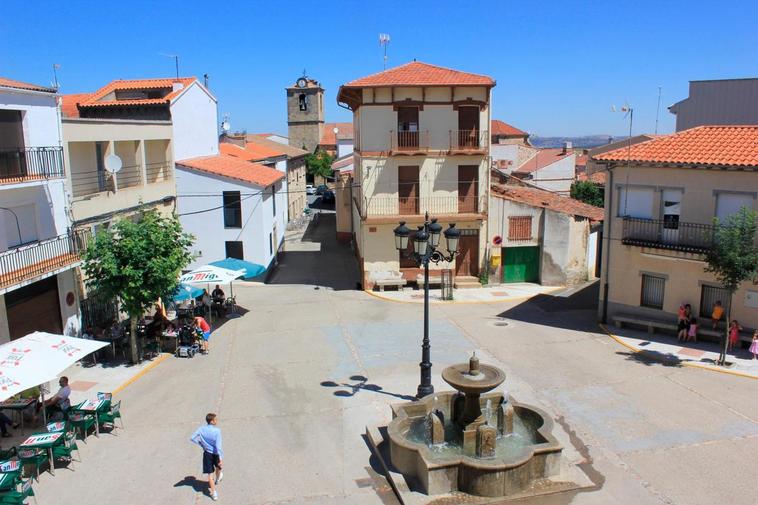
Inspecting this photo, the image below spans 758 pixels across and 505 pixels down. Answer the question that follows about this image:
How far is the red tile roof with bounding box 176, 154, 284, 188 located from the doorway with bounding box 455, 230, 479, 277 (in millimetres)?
9904

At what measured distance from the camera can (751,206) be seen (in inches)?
723

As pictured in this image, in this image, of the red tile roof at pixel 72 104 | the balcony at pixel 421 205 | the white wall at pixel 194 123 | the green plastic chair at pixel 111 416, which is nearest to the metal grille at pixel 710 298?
the balcony at pixel 421 205

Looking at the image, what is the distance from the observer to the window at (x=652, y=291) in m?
20.9

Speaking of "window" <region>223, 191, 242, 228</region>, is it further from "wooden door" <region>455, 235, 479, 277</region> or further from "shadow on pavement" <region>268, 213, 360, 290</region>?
"wooden door" <region>455, 235, 479, 277</region>

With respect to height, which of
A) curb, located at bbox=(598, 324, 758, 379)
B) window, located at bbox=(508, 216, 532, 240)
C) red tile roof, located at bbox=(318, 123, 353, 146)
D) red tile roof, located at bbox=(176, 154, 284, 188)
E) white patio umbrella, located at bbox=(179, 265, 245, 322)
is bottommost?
curb, located at bbox=(598, 324, 758, 379)

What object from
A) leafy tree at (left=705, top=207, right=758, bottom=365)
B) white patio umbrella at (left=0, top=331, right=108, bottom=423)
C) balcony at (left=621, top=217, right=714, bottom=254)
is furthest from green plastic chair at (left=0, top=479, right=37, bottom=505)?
balcony at (left=621, top=217, right=714, bottom=254)

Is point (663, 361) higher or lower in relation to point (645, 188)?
lower

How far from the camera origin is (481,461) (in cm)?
1112

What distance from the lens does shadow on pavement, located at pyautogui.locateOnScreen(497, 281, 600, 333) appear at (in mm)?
22781

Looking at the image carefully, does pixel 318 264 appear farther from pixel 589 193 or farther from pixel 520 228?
pixel 589 193

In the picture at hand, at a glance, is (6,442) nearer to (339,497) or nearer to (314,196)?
A: (339,497)

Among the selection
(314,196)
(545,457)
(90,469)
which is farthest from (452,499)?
Result: (314,196)

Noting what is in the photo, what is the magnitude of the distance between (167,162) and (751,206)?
942 inches

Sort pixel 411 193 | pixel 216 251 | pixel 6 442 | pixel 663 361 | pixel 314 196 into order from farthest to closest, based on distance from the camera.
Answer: pixel 314 196 → pixel 216 251 → pixel 411 193 → pixel 663 361 → pixel 6 442
